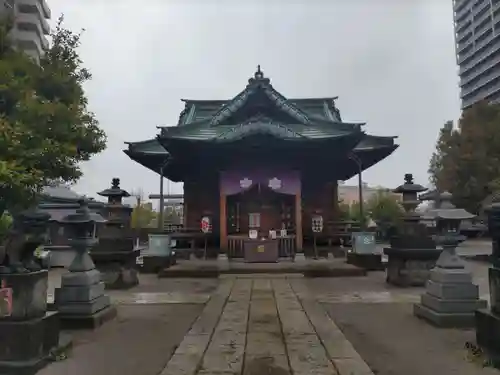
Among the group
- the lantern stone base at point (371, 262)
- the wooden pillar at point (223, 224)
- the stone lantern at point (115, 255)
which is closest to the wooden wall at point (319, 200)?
the lantern stone base at point (371, 262)

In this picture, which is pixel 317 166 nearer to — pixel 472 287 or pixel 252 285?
pixel 252 285

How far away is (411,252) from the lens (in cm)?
1027

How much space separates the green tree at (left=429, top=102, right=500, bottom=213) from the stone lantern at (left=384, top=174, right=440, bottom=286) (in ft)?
78.5

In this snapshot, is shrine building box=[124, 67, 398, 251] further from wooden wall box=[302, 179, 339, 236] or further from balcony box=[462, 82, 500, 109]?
balcony box=[462, 82, 500, 109]

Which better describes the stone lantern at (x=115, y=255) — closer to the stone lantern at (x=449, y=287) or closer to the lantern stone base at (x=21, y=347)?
the lantern stone base at (x=21, y=347)

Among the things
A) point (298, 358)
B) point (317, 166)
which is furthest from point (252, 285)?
point (317, 166)

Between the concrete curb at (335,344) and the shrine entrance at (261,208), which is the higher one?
the shrine entrance at (261,208)

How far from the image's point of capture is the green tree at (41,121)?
5.20m

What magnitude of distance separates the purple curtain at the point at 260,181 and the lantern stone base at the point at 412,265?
6379 millimetres

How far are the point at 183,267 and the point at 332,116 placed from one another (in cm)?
1332

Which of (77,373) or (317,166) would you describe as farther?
(317,166)

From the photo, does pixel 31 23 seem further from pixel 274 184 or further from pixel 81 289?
pixel 81 289

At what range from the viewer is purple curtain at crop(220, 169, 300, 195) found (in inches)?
647

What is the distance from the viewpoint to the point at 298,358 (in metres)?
4.87
